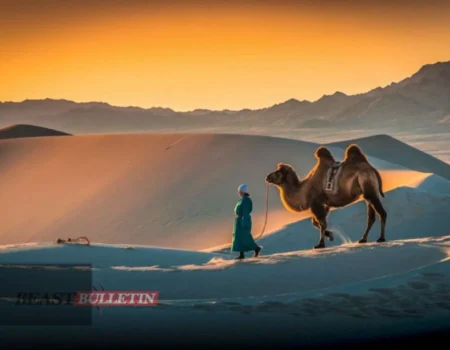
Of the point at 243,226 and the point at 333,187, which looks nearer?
the point at 243,226

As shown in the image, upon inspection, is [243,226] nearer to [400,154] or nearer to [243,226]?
[243,226]

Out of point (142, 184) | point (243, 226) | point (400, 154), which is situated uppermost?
point (400, 154)

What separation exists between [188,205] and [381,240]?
20965 millimetres

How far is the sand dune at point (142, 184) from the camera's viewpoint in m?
33.5

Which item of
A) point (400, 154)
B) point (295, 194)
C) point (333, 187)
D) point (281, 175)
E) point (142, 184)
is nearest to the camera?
point (333, 187)

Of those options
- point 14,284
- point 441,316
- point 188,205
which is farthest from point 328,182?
point 188,205

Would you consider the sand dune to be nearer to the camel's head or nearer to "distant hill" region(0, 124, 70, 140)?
the camel's head

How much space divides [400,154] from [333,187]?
51441mm

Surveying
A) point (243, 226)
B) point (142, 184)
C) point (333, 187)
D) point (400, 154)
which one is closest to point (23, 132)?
point (400, 154)

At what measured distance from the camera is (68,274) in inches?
544

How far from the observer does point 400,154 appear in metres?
65.3

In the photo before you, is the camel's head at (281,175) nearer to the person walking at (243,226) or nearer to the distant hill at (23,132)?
the person walking at (243,226)

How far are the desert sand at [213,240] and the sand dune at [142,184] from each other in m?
0.09

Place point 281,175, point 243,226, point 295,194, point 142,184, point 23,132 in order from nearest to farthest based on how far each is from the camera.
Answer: point 243,226
point 295,194
point 281,175
point 142,184
point 23,132
